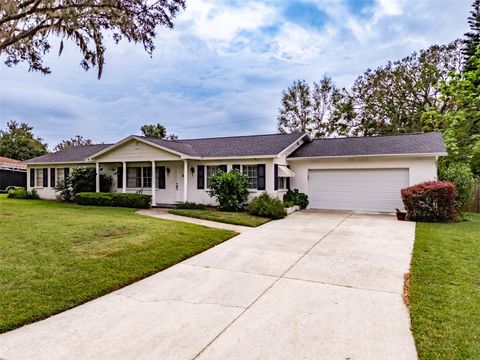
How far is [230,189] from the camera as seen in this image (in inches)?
561

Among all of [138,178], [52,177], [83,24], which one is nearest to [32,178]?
[52,177]

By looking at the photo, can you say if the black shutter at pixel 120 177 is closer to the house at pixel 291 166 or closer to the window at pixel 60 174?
the house at pixel 291 166

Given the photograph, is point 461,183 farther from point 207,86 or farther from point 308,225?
point 207,86

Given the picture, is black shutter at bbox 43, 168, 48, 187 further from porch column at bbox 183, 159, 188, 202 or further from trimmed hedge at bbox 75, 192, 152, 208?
porch column at bbox 183, 159, 188, 202

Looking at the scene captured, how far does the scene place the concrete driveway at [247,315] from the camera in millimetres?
3350

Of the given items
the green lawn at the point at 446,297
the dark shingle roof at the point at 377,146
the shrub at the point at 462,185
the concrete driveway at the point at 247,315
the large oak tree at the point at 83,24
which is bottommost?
the concrete driveway at the point at 247,315

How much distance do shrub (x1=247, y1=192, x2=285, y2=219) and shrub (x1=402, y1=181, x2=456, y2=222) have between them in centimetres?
483

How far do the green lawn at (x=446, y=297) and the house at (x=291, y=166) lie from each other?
5.97 m

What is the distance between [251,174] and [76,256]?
375 inches

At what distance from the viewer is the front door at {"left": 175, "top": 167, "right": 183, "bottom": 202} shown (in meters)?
16.6

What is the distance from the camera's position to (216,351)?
3309mm

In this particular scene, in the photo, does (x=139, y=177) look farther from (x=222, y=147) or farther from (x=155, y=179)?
(x=222, y=147)

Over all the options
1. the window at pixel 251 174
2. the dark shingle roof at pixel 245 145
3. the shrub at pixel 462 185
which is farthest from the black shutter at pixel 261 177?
the shrub at pixel 462 185

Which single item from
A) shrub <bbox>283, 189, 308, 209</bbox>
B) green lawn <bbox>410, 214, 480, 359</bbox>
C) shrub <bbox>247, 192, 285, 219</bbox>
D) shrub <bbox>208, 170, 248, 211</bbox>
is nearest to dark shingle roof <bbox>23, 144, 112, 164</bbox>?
shrub <bbox>208, 170, 248, 211</bbox>
